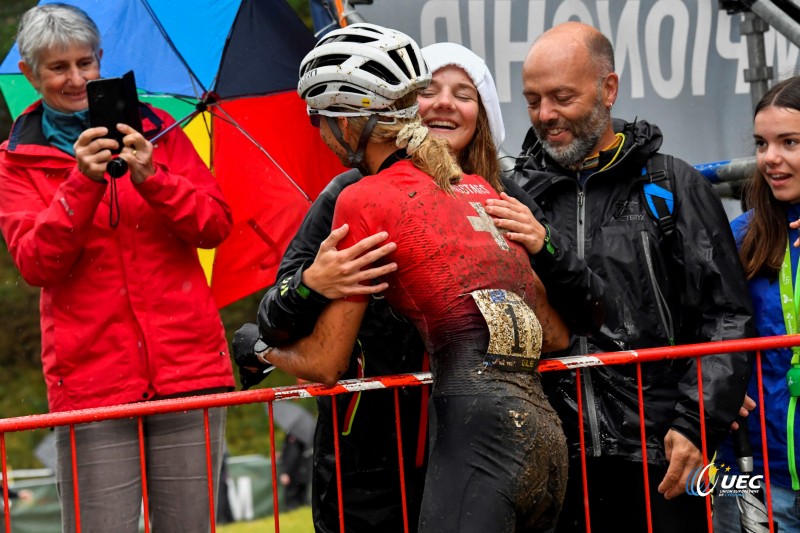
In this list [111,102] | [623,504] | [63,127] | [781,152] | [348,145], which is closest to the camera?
[348,145]

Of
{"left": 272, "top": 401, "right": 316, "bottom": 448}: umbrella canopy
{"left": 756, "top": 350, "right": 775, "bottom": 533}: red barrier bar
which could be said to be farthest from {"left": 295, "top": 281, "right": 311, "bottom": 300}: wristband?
{"left": 272, "top": 401, "right": 316, "bottom": 448}: umbrella canopy

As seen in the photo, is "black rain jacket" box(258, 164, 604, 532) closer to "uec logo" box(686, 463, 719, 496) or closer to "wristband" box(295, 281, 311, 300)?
"wristband" box(295, 281, 311, 300)

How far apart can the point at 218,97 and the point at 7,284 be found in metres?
15.0

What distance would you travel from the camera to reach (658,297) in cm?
456

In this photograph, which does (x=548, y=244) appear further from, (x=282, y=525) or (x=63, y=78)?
(x=282, y=525)

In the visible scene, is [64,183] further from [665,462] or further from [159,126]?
[665,462]

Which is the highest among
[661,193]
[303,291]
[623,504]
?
[661,193]

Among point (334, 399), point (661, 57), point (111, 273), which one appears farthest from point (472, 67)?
point (661, 57)

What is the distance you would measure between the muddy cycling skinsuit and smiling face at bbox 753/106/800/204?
61.5 inches

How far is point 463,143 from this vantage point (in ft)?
15.0

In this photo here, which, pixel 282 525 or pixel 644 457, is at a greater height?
pixel 644 457

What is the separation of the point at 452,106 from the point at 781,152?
129 centimetres

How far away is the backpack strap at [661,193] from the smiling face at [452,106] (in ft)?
2.28

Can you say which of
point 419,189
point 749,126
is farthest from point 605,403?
point 749,126
